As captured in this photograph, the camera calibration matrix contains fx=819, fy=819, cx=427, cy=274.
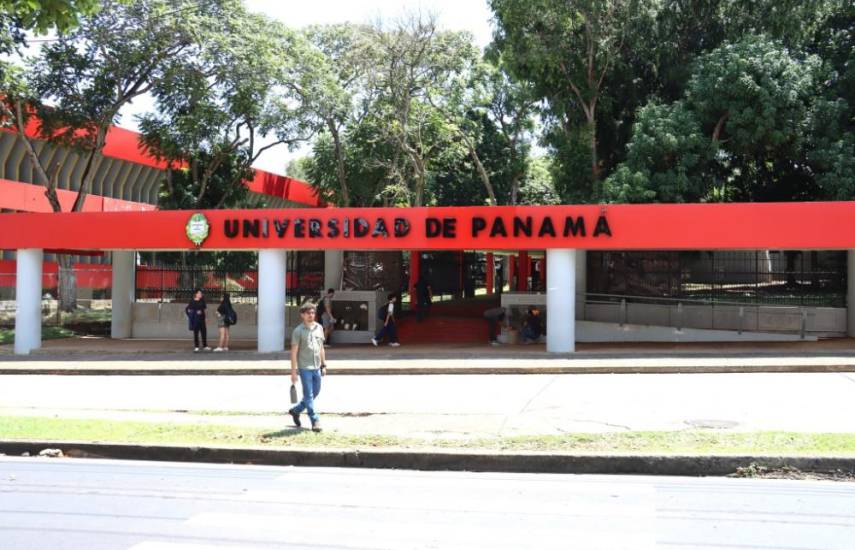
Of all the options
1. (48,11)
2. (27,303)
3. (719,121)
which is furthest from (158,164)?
(48,11)

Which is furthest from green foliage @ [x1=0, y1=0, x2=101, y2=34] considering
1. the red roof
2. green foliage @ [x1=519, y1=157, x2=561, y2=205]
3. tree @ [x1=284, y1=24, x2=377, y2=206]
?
green foliage @ [x1=519, y1=157, x2=561, y2=205]

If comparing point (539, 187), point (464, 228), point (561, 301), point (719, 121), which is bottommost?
point (561, 301)

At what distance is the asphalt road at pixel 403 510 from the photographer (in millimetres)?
5699

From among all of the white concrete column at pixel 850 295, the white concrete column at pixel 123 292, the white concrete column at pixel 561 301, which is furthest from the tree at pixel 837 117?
the white concrete column at pixel 123 292

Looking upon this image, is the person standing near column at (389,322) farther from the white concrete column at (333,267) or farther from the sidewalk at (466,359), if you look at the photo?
the white concrete column at (333,267)

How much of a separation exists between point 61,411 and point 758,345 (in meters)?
15.5

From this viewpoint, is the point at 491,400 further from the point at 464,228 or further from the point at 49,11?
the point at 49,11

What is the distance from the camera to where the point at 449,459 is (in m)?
8.49

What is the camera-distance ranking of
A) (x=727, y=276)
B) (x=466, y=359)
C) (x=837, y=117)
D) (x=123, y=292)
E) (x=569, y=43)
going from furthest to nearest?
(x=569, y=43) < (x=123, y=292) < (x=837, y=117) < (x=727, y=276) < (x=466, y=359)

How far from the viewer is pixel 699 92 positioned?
24.9 m

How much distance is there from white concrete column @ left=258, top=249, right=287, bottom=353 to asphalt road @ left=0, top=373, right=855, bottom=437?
3752 mm

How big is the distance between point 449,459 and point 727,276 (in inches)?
688

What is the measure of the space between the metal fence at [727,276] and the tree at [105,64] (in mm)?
15216

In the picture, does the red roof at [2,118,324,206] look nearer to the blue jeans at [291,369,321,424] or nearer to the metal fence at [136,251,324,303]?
the metal fence at [136,251,324,303]
